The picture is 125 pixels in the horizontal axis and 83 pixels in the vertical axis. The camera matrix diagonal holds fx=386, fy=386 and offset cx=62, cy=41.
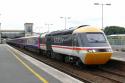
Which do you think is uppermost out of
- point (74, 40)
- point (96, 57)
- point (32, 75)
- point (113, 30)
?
point (74, 40)

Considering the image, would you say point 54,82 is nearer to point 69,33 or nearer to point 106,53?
point 106,53

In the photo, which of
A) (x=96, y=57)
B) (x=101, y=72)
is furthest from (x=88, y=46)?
(x=101, y=72)

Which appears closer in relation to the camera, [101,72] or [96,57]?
[96,57]

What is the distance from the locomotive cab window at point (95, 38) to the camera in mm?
23047

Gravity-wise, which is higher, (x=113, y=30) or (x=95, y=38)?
(x=95, y=38)

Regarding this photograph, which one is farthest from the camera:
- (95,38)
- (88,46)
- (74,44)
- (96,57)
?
(74,44)

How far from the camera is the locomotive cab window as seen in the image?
23.0 metres

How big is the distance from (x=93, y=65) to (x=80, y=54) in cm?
238

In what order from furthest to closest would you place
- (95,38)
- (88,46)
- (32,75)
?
1. (95,38)
2. (88,46)
3. (32,75)

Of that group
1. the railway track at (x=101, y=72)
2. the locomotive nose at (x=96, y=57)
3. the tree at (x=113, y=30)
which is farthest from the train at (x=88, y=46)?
the tree at (x=113, y=30)

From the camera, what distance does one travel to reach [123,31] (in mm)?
141500

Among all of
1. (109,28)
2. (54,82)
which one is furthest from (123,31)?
(54,82)

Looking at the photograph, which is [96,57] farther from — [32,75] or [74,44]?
[32,75]

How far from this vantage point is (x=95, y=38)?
23203 mm
